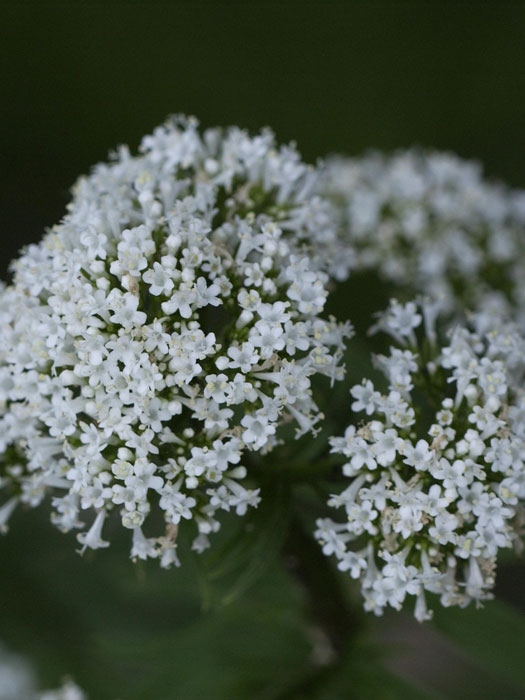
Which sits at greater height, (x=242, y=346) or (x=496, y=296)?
(x=496, y=296)

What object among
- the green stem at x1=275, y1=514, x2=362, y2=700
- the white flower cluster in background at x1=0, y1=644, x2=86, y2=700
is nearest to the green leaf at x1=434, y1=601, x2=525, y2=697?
the green stem at x1=275, y1=514, x2=362, y2=700

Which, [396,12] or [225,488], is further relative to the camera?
[396,12]

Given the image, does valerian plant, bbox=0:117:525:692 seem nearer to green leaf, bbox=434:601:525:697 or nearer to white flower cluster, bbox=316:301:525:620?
white flower cluster, bbox=316:301:525:620

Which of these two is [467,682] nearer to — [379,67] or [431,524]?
[431,524]

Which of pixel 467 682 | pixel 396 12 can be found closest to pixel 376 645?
pixel 467 682

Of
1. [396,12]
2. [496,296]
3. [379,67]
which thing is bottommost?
[496,296]

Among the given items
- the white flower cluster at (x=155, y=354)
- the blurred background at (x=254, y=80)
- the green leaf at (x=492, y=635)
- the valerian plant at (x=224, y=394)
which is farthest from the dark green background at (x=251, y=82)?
the green leaf at (x=492, y=635)
